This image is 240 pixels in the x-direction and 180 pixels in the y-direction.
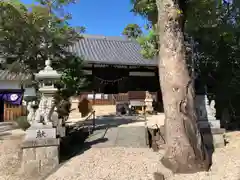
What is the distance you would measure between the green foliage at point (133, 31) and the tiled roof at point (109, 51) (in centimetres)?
722

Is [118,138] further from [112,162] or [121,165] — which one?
[121,165]

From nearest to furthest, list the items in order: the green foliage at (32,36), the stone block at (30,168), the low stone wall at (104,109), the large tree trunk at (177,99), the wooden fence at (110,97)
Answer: the large tree trunk at (177,99) → the stone block at (30,168) → the green foliage at (32,36) → the low stone wall at (104,109) → the wooden fence at (110,97)

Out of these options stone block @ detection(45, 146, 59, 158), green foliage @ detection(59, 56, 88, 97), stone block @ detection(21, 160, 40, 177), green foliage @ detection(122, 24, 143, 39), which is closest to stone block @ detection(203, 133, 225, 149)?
stone block @ detection(45, 146, 59, 158)

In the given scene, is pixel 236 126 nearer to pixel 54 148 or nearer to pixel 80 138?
pixel 80 138

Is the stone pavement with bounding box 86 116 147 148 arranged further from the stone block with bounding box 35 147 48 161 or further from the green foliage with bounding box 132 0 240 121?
the green foliage with bounding box 132 0 240 121

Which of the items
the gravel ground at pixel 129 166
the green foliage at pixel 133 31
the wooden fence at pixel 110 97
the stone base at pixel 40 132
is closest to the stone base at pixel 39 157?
the stone base at pixel 40 132

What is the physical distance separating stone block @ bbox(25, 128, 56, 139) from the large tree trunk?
2.58 metres

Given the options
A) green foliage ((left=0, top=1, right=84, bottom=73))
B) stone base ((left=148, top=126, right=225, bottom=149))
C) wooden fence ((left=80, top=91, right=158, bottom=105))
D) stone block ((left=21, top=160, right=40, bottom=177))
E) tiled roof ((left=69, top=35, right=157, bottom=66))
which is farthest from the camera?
tiled roof ((left=69, top=35, right=157, bottom=66))

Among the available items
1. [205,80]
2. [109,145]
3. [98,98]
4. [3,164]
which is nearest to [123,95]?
[98,98]

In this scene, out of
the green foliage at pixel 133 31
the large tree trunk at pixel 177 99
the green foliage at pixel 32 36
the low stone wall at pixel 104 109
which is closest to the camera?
the large tree trunk at pixel 177 99

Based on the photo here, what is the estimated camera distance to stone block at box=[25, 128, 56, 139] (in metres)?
5.48

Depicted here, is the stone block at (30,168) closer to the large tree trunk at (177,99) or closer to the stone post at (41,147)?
the stone post at (41,147)

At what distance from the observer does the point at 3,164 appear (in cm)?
598

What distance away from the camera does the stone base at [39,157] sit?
17.5 feet
